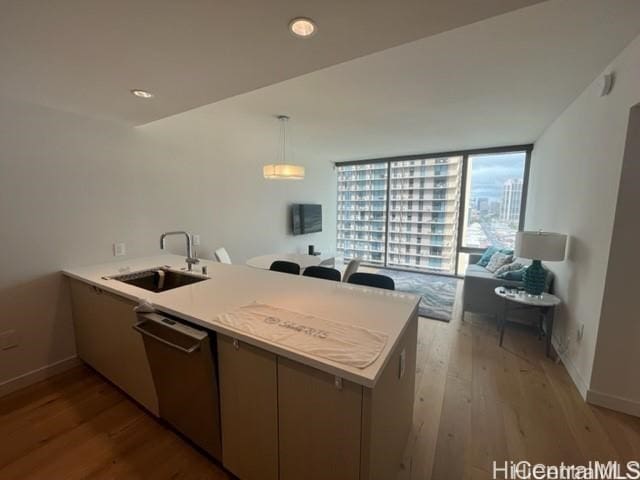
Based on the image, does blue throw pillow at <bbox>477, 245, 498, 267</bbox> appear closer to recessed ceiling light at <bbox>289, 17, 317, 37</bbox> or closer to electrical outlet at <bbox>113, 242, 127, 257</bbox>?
recessed ceiling light at <bbox>289, 17, 317, 37</bbox>

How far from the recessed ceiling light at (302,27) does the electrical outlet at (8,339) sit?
115 inches

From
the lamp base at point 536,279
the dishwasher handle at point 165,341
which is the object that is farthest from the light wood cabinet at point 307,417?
the lamp base at point 536,279

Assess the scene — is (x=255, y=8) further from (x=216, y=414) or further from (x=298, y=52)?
(x=216, y=414)

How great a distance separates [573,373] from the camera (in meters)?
2.24

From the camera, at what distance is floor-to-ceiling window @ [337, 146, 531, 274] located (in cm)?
497

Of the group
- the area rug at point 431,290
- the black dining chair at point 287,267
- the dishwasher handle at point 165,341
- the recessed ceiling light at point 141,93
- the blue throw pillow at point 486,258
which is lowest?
the area rug at point 431,290

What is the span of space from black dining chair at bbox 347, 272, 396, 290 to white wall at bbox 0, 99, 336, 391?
2.25 meters

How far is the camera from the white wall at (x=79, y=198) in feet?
6.64

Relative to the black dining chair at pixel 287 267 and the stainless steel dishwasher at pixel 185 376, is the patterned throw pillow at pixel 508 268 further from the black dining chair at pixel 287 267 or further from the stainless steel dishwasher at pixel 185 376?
the stainless steel dishwasher at pixel 185 376

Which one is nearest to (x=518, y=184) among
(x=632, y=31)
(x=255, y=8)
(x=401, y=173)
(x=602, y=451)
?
(x=401, y=173)

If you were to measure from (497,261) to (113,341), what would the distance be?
4.51m

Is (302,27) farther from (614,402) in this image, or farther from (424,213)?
(424,213)

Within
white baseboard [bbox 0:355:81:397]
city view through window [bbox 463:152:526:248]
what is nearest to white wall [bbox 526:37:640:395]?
city view through window [bbox 463:152:526:248]

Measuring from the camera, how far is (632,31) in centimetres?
162
